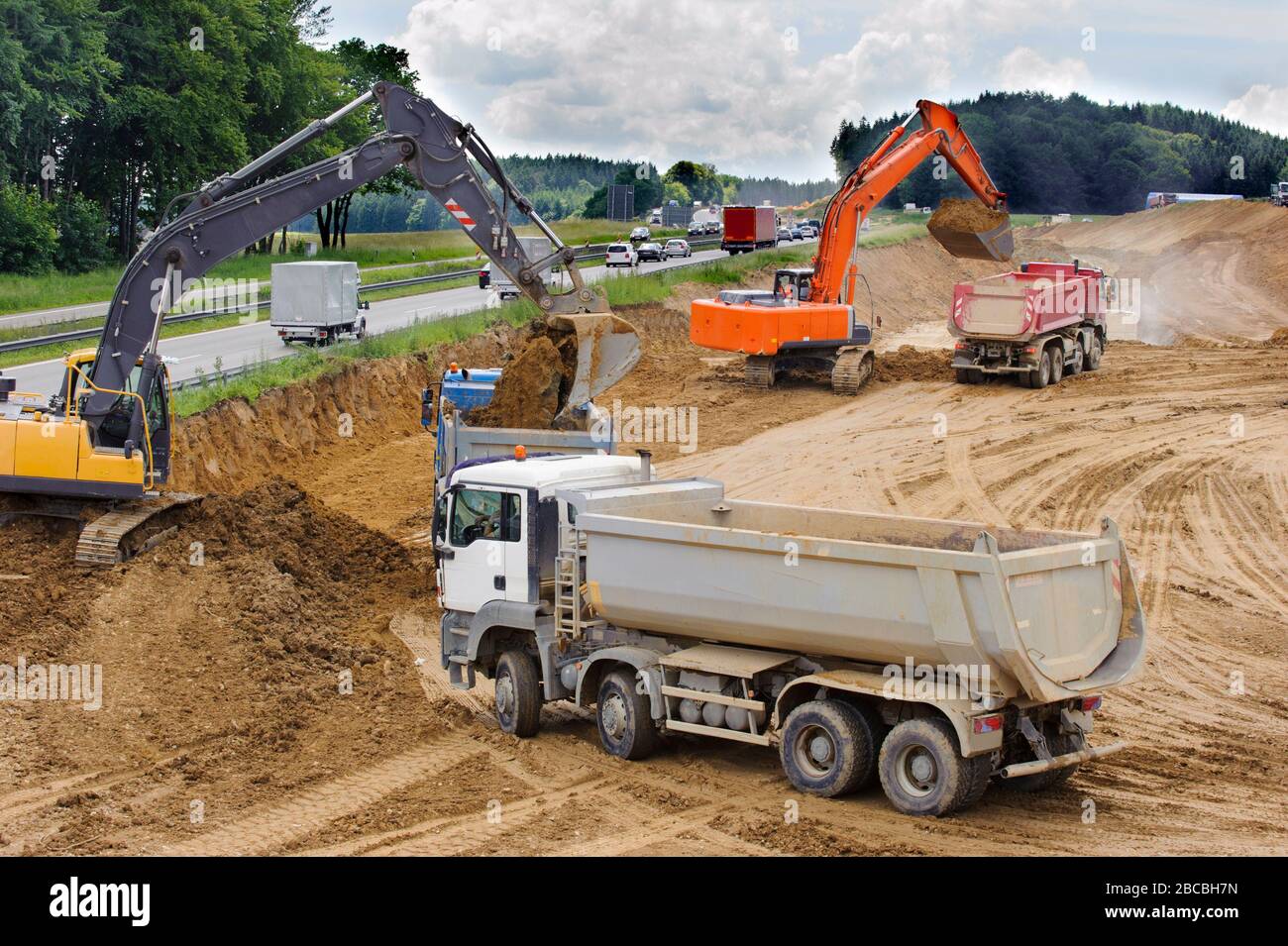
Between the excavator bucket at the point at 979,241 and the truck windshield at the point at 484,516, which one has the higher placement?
the excavator bucket at the point at 979,241

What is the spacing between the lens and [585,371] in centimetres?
2062

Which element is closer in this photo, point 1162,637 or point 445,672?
point 445,672

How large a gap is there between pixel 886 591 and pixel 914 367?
26023mm

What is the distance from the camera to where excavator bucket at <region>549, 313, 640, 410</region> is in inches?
809

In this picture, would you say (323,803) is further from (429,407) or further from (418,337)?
(418,337)

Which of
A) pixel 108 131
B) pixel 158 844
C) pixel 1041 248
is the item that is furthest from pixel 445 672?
pixel 1041 248

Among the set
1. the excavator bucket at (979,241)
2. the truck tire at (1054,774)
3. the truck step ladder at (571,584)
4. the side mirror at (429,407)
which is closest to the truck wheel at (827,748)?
the truck tire at (1054,774)

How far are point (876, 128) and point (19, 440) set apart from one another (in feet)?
349

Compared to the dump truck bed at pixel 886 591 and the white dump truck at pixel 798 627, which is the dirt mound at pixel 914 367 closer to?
the white dump truck at pixel 798 627

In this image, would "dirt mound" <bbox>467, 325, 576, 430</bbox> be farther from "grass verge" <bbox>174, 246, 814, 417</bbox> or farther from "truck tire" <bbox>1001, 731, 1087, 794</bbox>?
"truck tire" <bbox>1001, 731, 1087, 794</bbox>

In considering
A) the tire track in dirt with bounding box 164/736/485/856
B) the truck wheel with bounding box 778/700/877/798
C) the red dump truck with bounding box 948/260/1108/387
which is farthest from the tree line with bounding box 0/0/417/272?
the truck wheel with bounding box 778/700/877/798

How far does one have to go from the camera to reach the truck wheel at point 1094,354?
35094mm

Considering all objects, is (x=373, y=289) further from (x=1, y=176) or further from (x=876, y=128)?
(x=876, y=128)

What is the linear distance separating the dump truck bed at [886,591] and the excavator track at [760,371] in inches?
815
